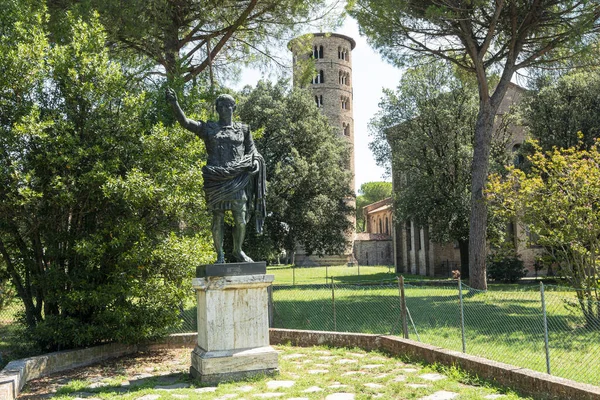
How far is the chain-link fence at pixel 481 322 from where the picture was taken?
300 inches

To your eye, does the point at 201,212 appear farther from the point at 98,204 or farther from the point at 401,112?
the point at 401,112

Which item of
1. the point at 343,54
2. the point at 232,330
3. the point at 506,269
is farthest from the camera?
the point at 343,54

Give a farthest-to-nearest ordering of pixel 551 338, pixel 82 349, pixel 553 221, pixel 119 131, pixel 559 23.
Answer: pixel 559 23, pixel 553 221, pixel 551 338, pixel 119 131, pixel 82 349

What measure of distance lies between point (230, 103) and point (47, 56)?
3330mm

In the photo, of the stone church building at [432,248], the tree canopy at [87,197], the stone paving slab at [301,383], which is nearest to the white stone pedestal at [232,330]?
the stone paving slab at [301,383]

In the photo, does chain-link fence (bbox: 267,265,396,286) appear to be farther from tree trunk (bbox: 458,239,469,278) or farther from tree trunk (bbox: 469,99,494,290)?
tree trunk (bbox: 469,99,494,290)

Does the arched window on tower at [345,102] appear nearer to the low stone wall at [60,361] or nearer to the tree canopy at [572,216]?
the tree canopy at [572,216]

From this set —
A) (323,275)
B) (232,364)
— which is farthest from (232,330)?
(323,275)

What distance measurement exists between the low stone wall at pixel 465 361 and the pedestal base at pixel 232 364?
2.00 m

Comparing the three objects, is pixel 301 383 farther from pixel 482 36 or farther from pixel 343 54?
pixel 343 54

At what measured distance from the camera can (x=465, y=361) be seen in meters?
6.36

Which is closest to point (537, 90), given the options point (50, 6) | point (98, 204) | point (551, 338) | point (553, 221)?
point (553, 221)

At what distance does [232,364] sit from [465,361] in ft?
8.94

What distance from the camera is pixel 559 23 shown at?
1538 centimetres
